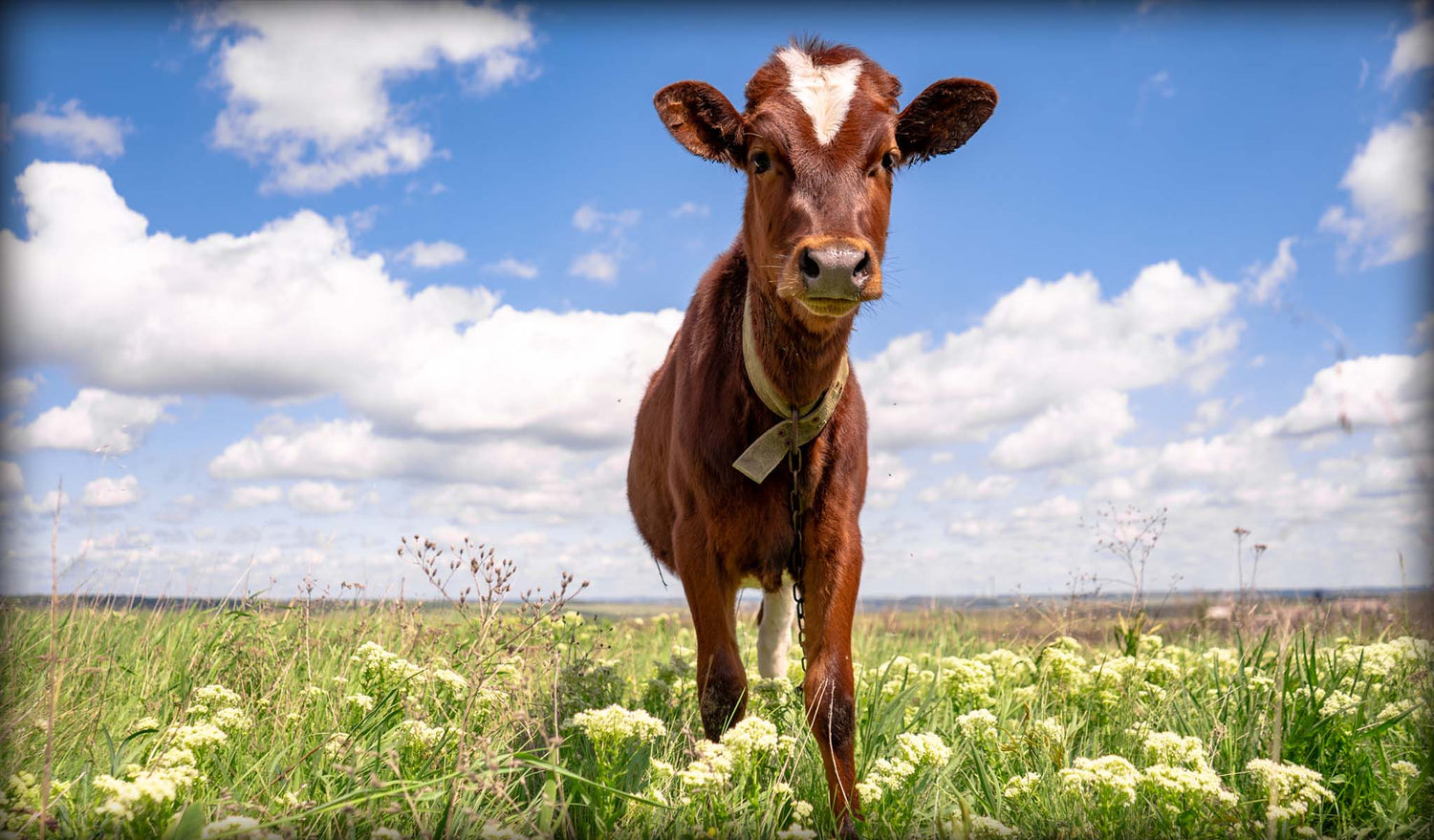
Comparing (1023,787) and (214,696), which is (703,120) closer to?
(1023,787)

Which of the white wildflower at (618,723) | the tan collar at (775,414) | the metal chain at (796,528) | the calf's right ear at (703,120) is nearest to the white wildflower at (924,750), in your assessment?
the metal chain at (796,528)

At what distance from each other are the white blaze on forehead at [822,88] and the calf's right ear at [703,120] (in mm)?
383

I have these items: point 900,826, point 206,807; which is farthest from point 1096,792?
point 206,807

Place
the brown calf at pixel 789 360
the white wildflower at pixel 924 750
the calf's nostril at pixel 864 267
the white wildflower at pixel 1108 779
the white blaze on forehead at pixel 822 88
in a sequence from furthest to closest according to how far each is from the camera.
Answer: the white blaze on forehead at pixel 822 88, the brown calf at pixel 789 360, the calf's nostril at pixel 864 267, the white wildflower at pixel 924 750, the white wildflower at pixel 1108 779

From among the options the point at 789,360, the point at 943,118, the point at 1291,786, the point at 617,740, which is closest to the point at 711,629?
the point at 617,740

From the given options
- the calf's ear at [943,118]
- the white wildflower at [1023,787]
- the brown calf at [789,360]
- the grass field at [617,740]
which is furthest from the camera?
→ the calf's ear at [943,118]

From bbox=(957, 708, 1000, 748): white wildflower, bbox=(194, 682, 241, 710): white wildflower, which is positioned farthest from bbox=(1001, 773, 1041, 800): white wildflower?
bbox=(194, 682, 241, 710): white wildflower

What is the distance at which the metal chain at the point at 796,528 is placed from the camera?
15.2 feet

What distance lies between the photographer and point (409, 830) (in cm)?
315

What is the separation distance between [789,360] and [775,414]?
0.31 m

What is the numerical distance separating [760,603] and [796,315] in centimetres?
335

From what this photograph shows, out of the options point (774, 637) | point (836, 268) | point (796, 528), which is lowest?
point (774, 637)

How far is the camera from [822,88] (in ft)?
15.4

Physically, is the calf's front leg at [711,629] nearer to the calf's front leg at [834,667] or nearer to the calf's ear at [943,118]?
the calf's front leg at [834,667]
